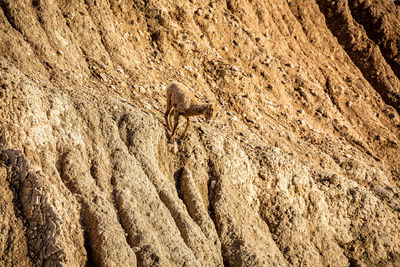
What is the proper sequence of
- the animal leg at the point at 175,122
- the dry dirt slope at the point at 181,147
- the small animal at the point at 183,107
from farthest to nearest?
the animal leg at the point at 175,122, the small animal at the point at 183,107, the dry dirt slope at the point at 181,147

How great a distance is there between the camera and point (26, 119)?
799 cm

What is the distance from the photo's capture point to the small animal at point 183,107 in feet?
34.4

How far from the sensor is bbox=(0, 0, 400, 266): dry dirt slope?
25.2 ft

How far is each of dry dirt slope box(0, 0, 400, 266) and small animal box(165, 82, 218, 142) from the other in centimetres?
62

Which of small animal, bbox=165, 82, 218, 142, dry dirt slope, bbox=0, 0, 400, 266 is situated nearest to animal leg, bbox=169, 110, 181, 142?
small animal, bbox=165, 82, 218, 142

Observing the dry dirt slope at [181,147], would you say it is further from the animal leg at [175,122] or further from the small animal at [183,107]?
the small animal at [183,107]

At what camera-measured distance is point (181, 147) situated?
1084 centimetres

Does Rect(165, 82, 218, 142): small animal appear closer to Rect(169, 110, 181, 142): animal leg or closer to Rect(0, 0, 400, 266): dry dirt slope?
Rect(169, 110, 181, 142): animal leg

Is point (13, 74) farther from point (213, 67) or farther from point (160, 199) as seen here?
point (213, 67)

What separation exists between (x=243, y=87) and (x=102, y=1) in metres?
6.13

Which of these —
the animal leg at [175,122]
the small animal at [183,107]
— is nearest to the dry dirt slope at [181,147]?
the animal leg at [175,122]

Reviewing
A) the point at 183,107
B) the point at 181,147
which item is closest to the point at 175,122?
the point at 183,107

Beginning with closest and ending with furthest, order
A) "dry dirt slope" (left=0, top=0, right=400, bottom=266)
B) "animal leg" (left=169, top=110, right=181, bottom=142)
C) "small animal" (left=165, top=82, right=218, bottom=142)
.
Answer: "dry dirt slope" (left=0, top=0, right=400, bottom=266), "small animal" (left=165, top=82, right=218, bottom=142), "animal leg" (left=169, top=110, right=181, bottom=142)

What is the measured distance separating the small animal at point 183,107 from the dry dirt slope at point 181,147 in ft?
2.05
